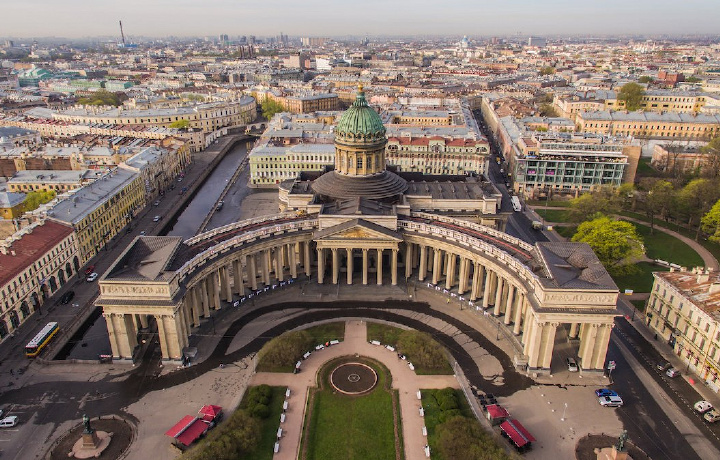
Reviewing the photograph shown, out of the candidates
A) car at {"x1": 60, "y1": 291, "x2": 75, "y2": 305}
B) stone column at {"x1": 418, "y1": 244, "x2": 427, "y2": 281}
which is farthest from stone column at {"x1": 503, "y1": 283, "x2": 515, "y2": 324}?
car at {"x1": 60, "y1": 291, "x2": 75, "y2": 305}

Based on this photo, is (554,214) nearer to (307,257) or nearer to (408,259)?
(408,259)

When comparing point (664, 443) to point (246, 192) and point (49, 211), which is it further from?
point (246, 192)

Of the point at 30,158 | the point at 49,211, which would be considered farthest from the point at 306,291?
the point at 30,158

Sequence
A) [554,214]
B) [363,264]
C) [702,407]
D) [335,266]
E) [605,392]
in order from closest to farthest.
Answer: [702,407], [605,392], [335,266], [363,264], [554,214]

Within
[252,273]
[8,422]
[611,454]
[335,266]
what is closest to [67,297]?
[8,422]

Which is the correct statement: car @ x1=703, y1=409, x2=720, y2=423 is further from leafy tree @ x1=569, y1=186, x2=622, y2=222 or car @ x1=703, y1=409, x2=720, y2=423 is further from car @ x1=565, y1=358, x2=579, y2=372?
leafy tree @ x1=569, y1=186, x2=622, y2=222

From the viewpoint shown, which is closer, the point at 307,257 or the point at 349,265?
the point at 349,265

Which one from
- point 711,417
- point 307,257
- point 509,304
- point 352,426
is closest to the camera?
point 352,426
